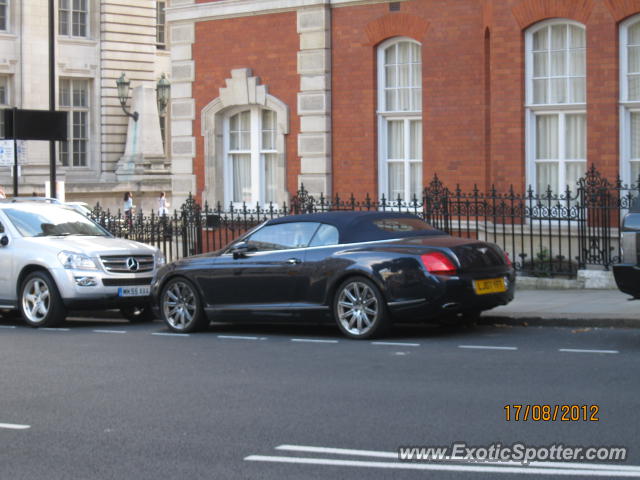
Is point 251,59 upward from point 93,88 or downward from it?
downward

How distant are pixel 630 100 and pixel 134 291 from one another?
771cm

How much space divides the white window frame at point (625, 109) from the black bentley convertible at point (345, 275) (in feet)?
16.4

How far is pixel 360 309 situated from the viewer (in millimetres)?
13086

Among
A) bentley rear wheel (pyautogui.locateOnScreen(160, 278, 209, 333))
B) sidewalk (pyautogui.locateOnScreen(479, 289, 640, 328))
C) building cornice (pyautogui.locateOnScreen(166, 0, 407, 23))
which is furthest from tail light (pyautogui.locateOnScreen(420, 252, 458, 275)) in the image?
building cornice (pyautogui.locateOnScreen(166, 0, 407, 23))

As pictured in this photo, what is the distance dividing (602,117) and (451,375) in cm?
879

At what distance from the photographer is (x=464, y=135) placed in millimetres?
20062

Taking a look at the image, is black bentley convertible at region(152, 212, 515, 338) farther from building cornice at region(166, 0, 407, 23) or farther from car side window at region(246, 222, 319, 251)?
building cornice at region(166, 0, 407, 23)

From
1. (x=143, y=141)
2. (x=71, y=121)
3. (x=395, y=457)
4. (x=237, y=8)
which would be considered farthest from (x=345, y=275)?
(x=143, y=141)

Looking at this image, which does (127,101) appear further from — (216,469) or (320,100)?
(216,469)

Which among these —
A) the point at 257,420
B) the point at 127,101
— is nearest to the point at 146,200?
the point at 127,101

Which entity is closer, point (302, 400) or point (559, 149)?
point (302, 400)

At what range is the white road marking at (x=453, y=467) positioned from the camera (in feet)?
22.2

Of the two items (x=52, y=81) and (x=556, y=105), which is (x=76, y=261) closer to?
(x=52, y=81)

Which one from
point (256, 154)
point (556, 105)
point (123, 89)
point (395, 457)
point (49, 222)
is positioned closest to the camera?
point (395, 457)
